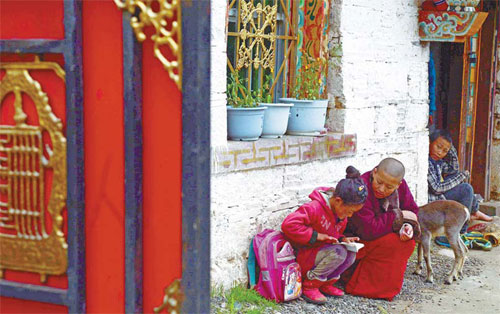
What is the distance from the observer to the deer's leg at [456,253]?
5.55 m

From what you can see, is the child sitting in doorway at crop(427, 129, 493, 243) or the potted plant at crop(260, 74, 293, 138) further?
the child sitting in doorway at crop(427, 129, 493, 243)

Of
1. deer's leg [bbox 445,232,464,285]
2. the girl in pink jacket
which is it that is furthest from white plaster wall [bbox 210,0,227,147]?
deer's leg [bbox 445,232,464,285]

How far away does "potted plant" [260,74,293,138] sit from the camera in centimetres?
510

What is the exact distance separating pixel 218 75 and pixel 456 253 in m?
2.54

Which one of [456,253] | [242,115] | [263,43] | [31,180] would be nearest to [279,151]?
[242,115]

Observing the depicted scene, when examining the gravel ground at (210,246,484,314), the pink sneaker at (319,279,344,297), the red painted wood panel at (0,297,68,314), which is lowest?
the gravel ground at (210,246,484,314)

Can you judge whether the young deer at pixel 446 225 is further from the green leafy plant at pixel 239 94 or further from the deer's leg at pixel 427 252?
the green leafy plant at pixel 239 94

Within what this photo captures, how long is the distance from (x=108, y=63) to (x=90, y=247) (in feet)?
1.67

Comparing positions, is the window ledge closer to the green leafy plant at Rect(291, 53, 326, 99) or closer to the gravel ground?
the green leafy plant at Rect(291, 53, 326, 99)

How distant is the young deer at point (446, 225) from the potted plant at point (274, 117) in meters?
1.38

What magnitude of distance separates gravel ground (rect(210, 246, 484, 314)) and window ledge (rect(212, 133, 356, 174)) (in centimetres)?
88

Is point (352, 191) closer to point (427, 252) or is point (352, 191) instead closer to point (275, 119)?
point (275, 119)

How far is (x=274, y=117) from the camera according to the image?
202 inches

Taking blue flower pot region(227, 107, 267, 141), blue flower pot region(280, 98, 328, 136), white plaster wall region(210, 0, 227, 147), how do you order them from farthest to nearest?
blue flower pot region(280, 98, 328, 136)
blue flower pot region(227, 107, 267, 141)
white plaster wall region(210, 0, 227, 147)
